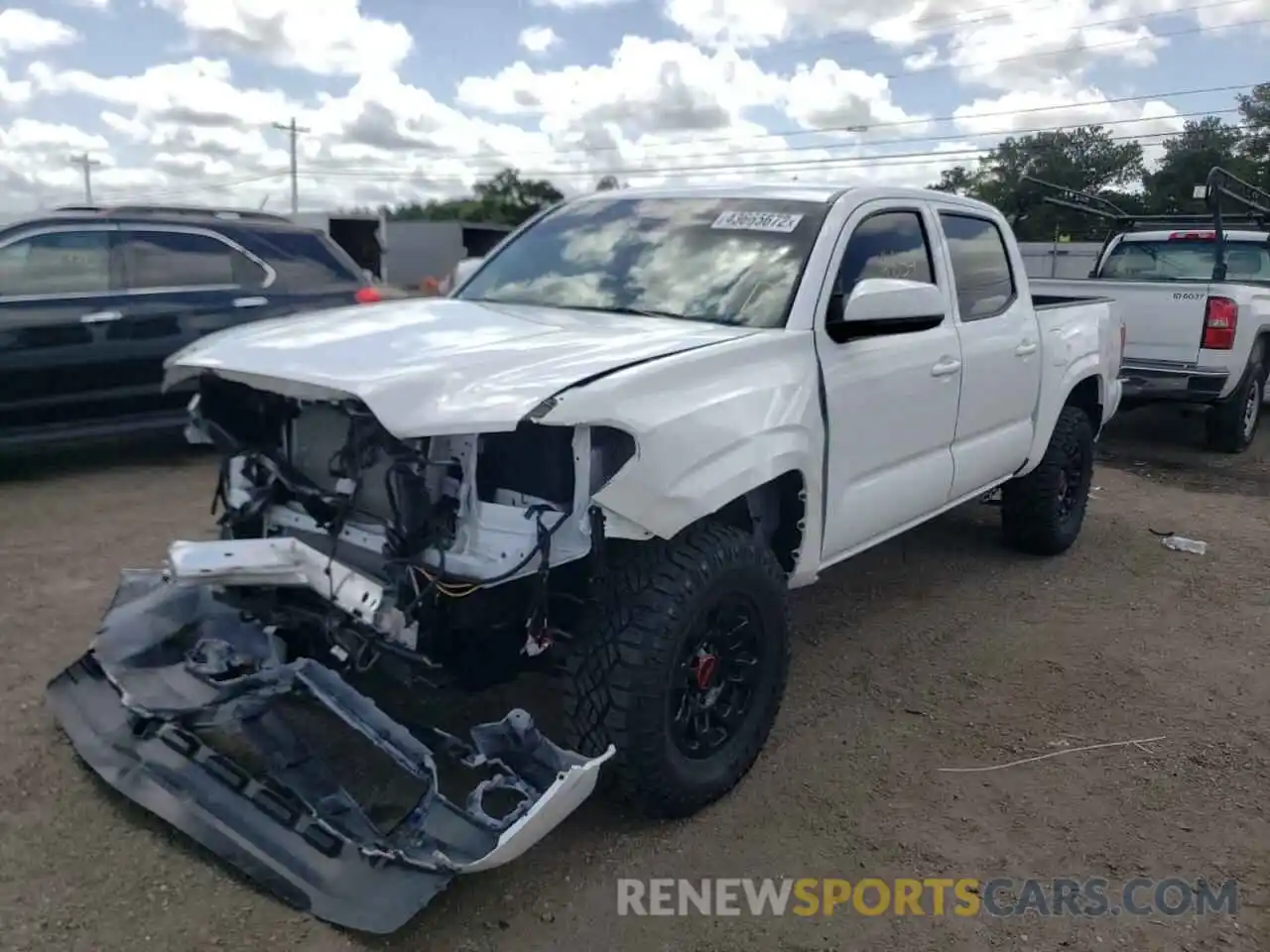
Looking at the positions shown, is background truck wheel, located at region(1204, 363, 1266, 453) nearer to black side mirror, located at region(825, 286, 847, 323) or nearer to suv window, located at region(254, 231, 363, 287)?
black side mirror, located at region(825, 286, 847, 323)

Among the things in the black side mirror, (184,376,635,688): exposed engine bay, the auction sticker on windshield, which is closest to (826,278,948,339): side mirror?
the black side mirror

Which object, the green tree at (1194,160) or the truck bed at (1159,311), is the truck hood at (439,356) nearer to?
the truck bed at (1159,311)

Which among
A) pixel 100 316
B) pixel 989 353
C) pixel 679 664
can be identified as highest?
pixel 989 353

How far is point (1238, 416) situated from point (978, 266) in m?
5.55

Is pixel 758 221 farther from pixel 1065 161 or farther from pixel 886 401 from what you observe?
pixel 1065 161

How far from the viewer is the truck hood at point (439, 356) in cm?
273

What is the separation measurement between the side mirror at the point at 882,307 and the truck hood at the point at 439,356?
360mm

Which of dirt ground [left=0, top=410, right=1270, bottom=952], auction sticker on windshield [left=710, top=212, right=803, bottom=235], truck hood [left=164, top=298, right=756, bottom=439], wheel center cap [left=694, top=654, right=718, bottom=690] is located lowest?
dirt ground [left=0, top=410, right=1270, bottom=952]

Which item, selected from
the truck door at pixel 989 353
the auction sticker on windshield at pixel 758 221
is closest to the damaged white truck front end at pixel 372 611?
the auction sticker on windshield at pixel 758 221

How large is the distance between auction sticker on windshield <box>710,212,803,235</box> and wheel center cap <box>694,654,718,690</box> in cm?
164

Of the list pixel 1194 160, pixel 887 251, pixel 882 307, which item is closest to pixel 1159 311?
pixel 887 251

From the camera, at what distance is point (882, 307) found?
3.62 m

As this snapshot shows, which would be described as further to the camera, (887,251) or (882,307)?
(887,251)

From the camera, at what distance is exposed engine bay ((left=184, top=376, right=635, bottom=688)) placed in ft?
9.51
